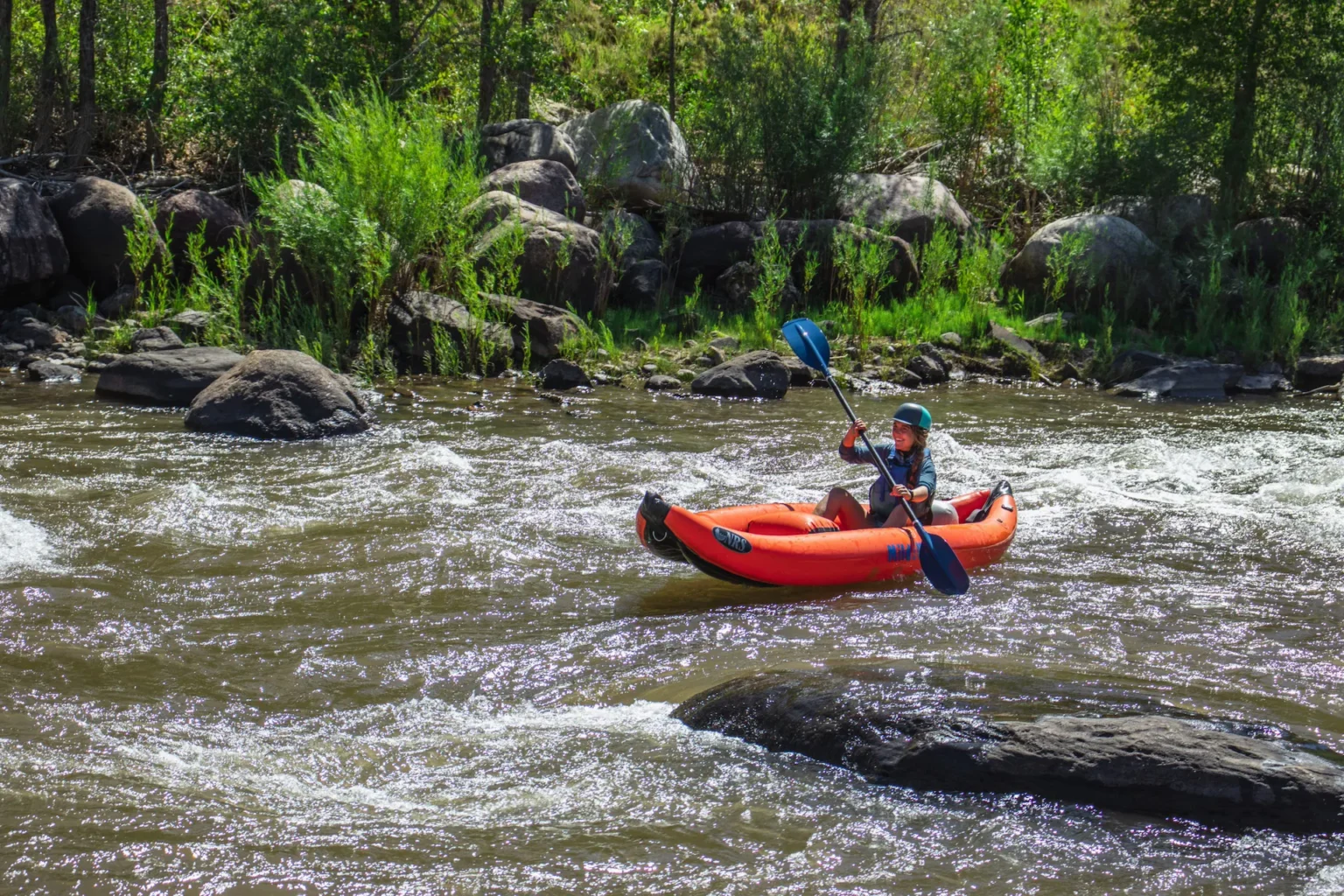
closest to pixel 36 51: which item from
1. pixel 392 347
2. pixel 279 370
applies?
pixel 392 347

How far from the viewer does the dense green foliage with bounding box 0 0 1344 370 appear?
12.2m

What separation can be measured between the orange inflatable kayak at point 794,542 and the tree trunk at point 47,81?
36.2 ft

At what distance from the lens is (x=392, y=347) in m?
10.9

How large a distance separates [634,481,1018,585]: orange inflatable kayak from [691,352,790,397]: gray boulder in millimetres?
4173

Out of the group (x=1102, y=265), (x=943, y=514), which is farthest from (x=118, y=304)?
(x=1102, y=265)

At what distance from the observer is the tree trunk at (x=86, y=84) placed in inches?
520

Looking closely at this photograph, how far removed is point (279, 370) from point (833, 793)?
6.28 metres

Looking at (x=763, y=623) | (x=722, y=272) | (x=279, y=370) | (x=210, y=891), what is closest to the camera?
(x=210, y=891)

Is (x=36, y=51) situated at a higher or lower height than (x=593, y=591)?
higher

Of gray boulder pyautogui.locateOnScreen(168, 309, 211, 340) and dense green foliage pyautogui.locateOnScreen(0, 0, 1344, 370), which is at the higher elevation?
dense green foliage pyautogui.locateOnScreen(0, 0, 1344, 370)

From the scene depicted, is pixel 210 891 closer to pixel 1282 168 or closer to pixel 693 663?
pixel 693 663

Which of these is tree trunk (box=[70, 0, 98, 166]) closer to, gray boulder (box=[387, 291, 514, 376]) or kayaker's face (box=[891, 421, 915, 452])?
gray boulder (box=[387, 291, 514, 376])

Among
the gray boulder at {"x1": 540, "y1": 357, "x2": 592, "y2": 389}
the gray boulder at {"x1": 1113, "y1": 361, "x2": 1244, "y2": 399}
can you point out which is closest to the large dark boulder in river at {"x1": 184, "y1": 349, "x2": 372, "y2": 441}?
the gray boulder at {"x1": 540, "y1": 357, "x2": 592, "y2": 389}

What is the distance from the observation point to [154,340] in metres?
10.4
